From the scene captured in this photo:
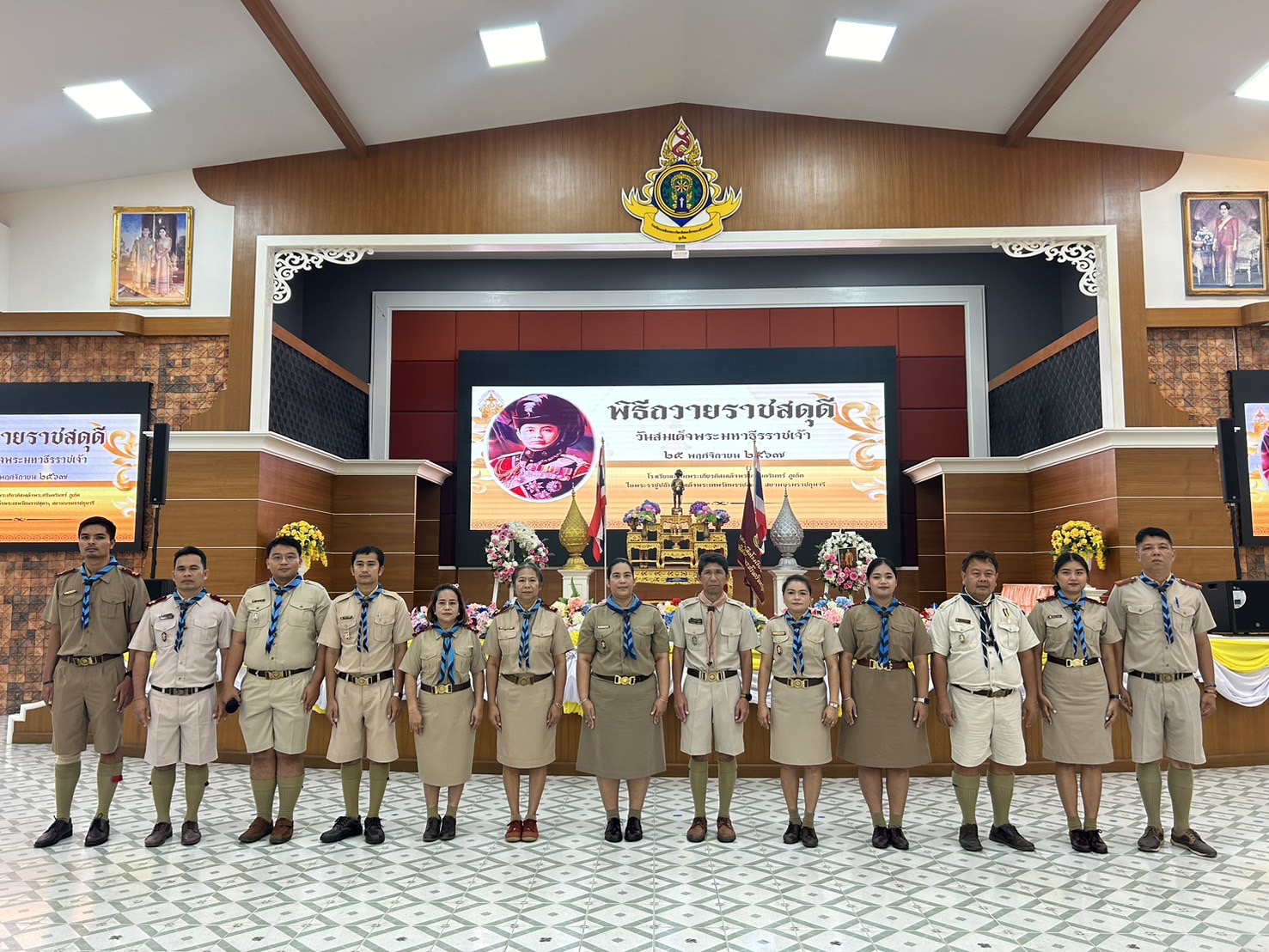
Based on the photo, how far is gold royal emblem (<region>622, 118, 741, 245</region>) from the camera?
293 inches

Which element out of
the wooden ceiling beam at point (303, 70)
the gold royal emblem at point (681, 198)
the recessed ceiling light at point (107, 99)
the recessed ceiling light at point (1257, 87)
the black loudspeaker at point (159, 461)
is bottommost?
the black loudspeaker at point (159, 461)

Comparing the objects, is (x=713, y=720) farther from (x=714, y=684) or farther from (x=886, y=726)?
(x=886, y=726)

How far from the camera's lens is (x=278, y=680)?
167 inches

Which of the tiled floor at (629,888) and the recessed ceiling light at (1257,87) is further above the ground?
the recessed ceiling light at (1257,87)

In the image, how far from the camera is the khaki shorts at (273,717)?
4.20m

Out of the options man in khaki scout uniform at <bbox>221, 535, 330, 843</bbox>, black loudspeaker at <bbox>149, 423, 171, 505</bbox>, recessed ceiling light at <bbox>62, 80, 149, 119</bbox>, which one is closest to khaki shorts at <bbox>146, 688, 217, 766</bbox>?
man in khaki scout uniform at <bbox>221, 535, 330, 843</bbox>

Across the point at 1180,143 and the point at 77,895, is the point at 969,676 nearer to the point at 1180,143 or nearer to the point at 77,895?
the point at 77,895

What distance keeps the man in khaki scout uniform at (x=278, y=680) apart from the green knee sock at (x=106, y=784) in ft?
2.07

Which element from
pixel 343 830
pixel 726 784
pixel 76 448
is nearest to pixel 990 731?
pixel 726 784

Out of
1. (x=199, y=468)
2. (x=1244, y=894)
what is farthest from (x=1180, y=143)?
(x=199, y=468)

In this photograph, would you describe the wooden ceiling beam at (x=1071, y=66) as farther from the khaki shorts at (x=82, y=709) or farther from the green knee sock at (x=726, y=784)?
the khaki shorts at (x=82, y=709)

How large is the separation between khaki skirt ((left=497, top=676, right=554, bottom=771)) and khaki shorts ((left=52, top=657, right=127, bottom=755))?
1.81 metres

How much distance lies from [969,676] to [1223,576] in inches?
168

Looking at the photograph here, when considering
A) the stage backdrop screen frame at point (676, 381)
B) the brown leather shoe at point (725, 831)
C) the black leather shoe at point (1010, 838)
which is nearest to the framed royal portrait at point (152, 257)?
the stage backdrop screen frame at point (676, 381)
